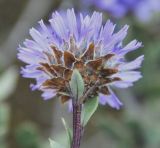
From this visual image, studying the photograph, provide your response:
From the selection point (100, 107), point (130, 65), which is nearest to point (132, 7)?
point (100, 107)

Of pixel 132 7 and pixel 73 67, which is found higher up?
pixel 132 7

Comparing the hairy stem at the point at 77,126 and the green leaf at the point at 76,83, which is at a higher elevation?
the green leaf at the point at 76,83

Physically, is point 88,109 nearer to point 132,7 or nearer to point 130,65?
point 130,65

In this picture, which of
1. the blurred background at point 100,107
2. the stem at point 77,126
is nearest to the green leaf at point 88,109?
the stem at point 77,126

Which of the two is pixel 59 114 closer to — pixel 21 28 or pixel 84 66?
pixel 21 28

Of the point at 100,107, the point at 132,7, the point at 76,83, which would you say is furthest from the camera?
the point at 100,107

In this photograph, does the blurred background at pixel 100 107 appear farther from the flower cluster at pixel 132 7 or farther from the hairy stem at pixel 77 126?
the hairy stem at pixel 77 126

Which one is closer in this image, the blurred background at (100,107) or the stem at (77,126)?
the stem at (77,126)
